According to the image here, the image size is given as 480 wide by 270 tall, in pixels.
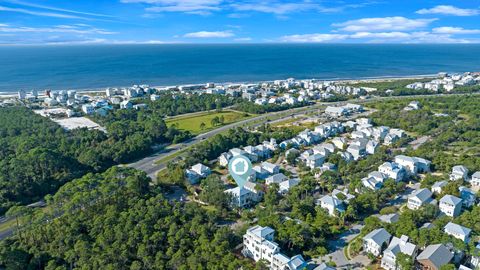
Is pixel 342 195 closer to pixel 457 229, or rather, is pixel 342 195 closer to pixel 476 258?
pixel 457 229

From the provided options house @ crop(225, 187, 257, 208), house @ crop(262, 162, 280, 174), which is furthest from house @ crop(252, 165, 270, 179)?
house @ crop(225, 187, 257, 208)

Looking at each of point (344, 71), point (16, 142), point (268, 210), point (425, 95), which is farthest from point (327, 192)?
point (344, 71)

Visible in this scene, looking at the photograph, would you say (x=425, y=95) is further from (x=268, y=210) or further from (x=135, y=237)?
(x=135, y=237)

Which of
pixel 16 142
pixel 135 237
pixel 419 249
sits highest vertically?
pixel 16 142

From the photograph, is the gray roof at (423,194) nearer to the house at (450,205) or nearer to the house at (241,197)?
the house at (450,205)

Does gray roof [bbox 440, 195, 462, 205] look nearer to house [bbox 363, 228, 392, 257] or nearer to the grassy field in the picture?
house [bbox 363, 228, 392, 257]

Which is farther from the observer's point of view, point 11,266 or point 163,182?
point 163,182
